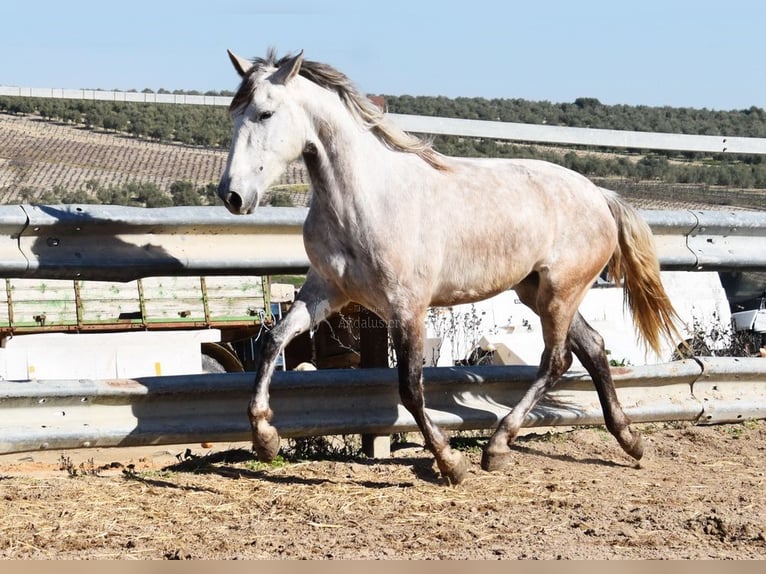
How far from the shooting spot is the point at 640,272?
661 cm

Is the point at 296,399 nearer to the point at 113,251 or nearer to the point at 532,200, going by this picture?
the point at 113,251

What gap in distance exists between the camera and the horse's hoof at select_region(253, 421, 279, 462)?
17.4 ft

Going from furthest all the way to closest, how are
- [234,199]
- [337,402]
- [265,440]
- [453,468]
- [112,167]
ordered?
[112,167], [337,402], [453,468], [265,440], [234,199]

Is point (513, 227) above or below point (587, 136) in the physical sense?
below

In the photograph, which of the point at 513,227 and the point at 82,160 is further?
the point at 82,160

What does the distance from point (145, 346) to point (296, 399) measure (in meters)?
6.04

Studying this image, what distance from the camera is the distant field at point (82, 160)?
1062 inches

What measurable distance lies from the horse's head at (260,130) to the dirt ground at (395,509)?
141 centimetres

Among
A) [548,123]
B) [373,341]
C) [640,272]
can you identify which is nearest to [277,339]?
[373,341]

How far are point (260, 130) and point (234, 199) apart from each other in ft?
1.29

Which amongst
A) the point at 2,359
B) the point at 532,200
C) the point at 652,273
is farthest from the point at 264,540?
the point at 2,359

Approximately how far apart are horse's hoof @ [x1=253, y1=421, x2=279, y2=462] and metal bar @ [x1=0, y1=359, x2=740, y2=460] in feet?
1.12

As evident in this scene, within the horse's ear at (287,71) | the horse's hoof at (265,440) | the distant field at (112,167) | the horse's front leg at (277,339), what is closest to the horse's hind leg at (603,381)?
the horse's front leg at (277,339)

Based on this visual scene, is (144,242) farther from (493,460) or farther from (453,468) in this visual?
(493,460)
